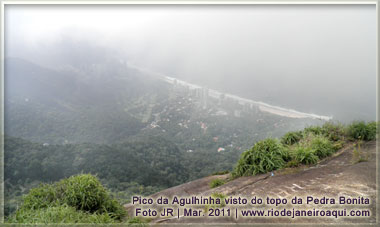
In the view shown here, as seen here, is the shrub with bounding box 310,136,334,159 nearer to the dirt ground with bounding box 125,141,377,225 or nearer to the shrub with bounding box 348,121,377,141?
the dirt ground with bounding box 125,141,377,225

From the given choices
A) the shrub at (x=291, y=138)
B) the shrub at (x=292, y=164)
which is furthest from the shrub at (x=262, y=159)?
the shrub at (x=291, y=138)

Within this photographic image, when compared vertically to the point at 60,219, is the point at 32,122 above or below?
above

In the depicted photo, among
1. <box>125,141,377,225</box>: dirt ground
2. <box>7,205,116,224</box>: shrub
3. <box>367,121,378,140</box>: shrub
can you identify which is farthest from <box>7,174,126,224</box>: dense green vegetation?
<box>367,121,378,140</box>: shrub

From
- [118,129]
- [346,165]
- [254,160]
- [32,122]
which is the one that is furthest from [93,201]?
[32,122]

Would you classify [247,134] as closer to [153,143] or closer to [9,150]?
[153,143]

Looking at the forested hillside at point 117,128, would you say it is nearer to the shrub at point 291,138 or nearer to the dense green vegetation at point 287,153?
the dense green vegetation at point 287,153

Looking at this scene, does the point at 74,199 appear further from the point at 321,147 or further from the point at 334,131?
the point at 334,131
